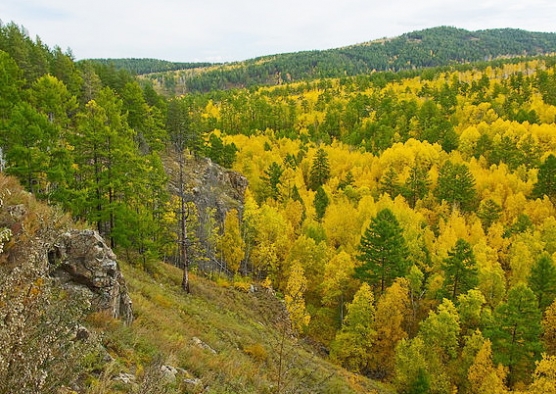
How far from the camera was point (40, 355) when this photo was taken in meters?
4.40

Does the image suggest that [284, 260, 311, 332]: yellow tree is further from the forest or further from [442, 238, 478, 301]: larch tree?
[442, 238, 478, 301]: larch tree

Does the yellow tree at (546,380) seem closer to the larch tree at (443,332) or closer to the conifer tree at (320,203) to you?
the larch tree at (443,332)

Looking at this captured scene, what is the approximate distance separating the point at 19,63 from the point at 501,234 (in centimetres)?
5791

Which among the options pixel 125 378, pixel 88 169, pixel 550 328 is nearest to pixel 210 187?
pixel 88 169

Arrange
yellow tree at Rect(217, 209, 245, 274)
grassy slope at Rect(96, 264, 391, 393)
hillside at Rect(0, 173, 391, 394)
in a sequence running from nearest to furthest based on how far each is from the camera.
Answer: hillside at Rect(0, 173, 391, 394) < grassy slope at Rect(96, 264, 391, 393) < yellow tree at Rect(217, 209, 245, 274)

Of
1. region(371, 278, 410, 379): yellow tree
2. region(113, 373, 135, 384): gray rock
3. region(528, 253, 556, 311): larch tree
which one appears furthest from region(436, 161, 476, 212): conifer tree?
region(113, 373, 135, 384): gray rock

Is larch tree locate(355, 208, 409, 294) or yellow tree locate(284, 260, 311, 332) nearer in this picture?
yellow tree locate(284, 260, 311, 332)

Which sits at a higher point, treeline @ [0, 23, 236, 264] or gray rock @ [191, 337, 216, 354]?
treeline @ [0, 23, 236, 264]

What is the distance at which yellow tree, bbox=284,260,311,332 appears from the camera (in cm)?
3441

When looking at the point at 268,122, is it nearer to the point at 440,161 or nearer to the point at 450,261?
the point at 440,161

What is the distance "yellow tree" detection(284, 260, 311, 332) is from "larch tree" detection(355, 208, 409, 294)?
17.9 feet

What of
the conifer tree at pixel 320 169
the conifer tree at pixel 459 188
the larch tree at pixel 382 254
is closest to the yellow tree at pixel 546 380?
the larch tree at pixel 382 254

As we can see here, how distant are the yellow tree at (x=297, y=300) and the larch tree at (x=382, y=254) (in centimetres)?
545

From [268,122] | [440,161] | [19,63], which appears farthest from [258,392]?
[268,122]
